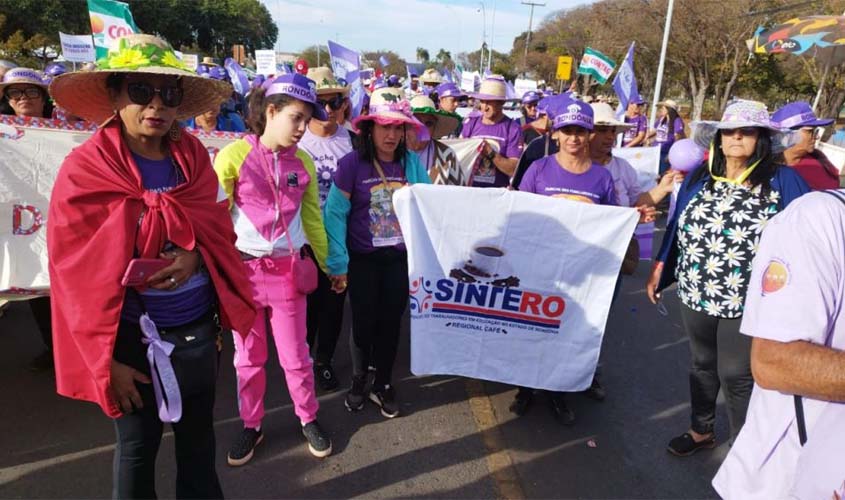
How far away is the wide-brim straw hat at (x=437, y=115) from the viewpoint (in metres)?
4.42

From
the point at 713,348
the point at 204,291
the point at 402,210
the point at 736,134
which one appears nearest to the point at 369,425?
the point at 402,210

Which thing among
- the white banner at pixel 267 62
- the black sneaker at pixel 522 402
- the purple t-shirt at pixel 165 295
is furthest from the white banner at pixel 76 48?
the black sneaker at pixel 522 402

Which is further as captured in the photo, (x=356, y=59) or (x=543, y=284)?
(x=356, y=59)

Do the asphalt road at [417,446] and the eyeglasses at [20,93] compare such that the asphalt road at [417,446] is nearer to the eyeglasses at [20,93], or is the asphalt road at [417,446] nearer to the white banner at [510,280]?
the white banner at [510,280]

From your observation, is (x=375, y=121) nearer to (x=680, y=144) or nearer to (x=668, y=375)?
(x=680, y=144)

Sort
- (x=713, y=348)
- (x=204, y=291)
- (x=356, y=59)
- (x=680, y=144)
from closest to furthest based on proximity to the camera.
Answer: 1. (x=204, y=291)
2. (x=713, y=348)
3. (x=680, y=144)
4. (x=356, y=59)

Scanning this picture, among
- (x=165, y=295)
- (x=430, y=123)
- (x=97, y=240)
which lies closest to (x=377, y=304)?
(x=165, y=295)

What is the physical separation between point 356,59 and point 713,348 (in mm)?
5940

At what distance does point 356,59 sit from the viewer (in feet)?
24.3

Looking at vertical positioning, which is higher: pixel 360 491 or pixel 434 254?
pixel 434 254

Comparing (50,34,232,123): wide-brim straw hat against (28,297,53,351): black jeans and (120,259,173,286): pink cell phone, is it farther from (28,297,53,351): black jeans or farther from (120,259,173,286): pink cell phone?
(28,297,53,351): black jeans

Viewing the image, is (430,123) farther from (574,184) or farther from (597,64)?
(597,64)

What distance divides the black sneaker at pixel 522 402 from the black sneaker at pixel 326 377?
1247mm

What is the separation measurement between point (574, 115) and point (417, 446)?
2189mm
